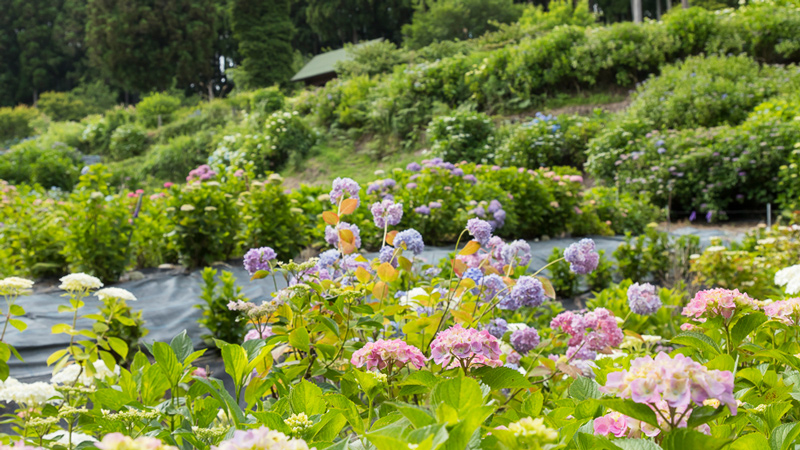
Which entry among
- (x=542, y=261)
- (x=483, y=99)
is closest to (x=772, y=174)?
(x=542, y=261)

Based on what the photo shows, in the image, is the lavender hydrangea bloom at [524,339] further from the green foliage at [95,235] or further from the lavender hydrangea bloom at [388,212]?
the green foliage at [95,235]

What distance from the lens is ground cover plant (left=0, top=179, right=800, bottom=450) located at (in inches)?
20.1

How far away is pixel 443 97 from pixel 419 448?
424 inches

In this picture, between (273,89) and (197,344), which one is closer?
(197,344)

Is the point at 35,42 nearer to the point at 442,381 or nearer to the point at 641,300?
the point at 641,300

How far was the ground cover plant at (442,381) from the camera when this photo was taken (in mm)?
509

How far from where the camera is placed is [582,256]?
1.37 metres

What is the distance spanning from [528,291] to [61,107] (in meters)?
28.4

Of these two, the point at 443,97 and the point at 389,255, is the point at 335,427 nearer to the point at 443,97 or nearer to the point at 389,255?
the point at 389,255

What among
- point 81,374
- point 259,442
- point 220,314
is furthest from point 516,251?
point 220,314

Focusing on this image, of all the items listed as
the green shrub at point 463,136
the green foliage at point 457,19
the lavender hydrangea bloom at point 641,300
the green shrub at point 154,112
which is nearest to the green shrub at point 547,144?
the green shrub at point 463,136

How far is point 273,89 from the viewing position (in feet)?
41.2

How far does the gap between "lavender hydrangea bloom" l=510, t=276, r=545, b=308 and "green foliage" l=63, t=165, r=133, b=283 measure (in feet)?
9.92

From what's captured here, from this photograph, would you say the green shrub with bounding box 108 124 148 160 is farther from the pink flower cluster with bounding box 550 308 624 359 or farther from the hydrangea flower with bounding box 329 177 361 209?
the pink flower cluster with bounding box 550 308 624 359
